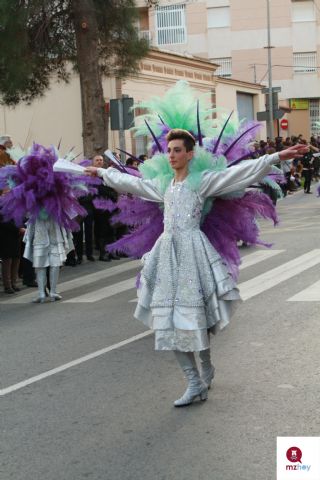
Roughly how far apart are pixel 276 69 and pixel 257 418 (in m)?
49.1

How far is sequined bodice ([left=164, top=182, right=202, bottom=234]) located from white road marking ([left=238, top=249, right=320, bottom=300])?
4337 mm

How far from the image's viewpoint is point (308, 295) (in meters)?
10.5

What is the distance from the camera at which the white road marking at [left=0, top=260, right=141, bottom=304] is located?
41.6 feet

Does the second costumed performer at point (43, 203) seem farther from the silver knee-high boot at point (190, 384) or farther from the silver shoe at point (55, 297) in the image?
the silver knee-high boot at point (190, 384)

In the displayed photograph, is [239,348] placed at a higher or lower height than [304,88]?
lower

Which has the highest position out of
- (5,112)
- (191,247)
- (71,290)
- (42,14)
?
(42,14)

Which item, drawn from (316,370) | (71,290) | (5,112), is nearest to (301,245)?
(71,290)

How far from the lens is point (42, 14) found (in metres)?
18.7

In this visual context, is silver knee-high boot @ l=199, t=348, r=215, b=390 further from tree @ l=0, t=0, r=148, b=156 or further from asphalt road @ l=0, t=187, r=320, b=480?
tree @ l=0, t=0, r=148, b=156

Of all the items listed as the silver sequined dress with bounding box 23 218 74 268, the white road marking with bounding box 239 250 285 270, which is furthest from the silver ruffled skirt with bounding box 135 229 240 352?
the white road marking with bounding box 239 250 285 270

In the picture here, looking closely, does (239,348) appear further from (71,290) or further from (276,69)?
(276,69)
